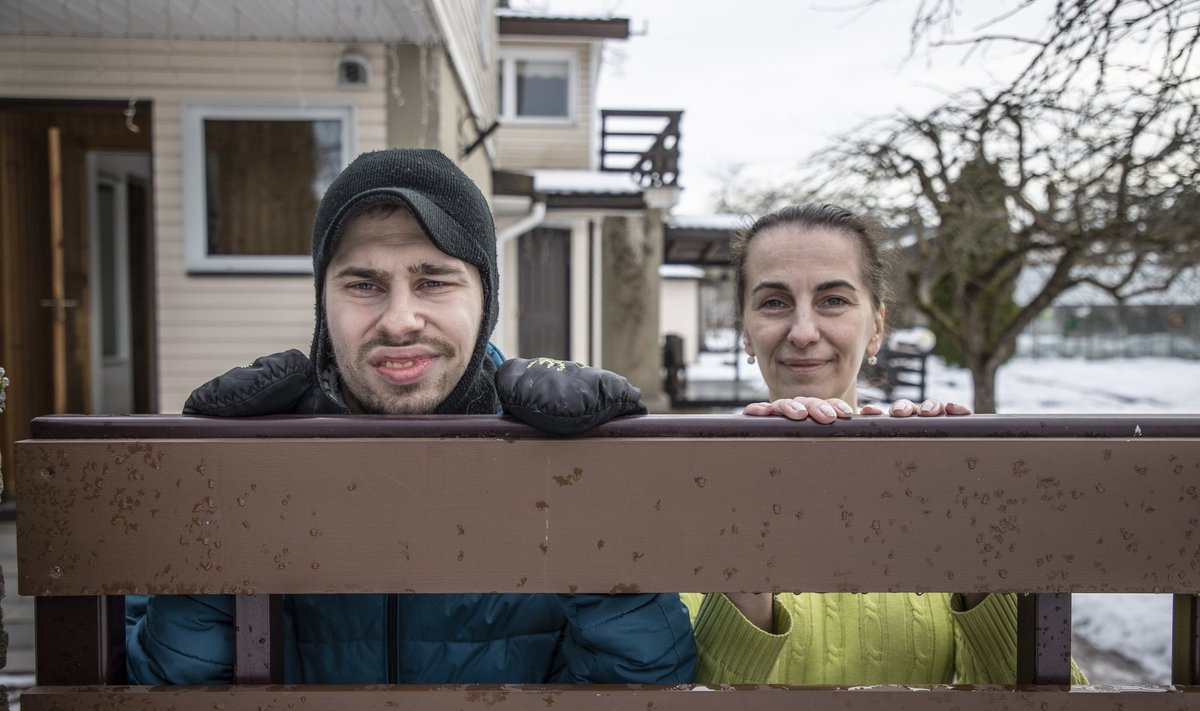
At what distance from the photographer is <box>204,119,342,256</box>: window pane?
5.17m

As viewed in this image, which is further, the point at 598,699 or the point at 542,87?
the point at 542,87

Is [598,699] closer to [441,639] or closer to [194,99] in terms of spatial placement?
[441,639]

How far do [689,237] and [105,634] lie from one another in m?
15.0

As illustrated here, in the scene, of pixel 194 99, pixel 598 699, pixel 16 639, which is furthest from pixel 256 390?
pixel 194 99

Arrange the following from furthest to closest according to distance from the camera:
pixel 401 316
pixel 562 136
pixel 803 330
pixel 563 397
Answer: pixel 562 136 → pixel 803 330 → pixel 401 316 → pixel 563 397

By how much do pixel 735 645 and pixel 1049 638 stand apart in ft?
1.51

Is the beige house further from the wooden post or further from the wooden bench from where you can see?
the wooden bench

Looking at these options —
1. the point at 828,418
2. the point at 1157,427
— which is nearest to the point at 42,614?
the point at 828,418

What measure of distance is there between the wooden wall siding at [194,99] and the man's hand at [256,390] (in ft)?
14.1

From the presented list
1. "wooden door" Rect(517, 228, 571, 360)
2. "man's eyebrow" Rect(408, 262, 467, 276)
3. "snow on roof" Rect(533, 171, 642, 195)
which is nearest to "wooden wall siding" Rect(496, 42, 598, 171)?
"snow on roof" Rect(533, 171, 642, 195)

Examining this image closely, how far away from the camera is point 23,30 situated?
4.85m

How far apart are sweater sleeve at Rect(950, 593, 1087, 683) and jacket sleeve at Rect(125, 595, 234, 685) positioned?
4.12ft

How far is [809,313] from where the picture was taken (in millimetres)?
1871

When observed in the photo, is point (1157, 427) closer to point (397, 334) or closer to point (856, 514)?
point (856, 514)
